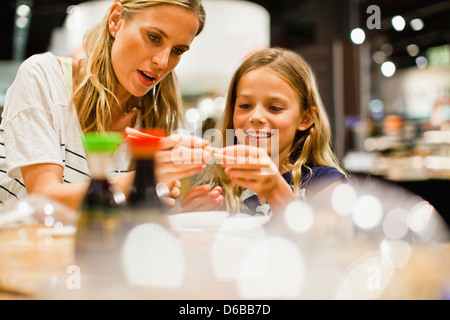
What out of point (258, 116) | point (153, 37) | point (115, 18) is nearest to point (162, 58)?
point (153, 37)

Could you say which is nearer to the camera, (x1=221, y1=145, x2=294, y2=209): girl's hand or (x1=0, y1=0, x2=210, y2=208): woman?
(x1=221, y1=145, x2=294, y2=209): girl's hand

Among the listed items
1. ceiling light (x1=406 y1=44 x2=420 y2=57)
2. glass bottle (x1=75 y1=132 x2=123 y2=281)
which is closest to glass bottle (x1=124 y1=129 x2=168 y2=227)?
glass bottle (x1=75 y1=132 x2=123 y2=281)

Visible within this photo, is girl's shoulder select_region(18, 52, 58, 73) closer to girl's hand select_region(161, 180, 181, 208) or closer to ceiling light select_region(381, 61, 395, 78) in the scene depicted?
girl's hand select_region(161, 180, 181, 208)

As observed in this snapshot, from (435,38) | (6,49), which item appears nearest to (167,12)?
(6,49)

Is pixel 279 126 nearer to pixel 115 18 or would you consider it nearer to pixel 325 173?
pixel 325 173

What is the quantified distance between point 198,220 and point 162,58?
52cm

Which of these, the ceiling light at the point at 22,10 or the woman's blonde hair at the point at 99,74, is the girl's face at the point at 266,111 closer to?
the woman's blonde hair at the point at 99,74

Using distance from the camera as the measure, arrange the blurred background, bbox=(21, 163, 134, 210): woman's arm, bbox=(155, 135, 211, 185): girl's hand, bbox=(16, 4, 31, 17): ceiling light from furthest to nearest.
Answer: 1. bbox=(16, 4, 31, 17): ceiling light
2. the blurred background
3. bbox=(21, 163, 134, 210): woman's arm
4. bbox=(155, 135, 211, 185): girl's hand

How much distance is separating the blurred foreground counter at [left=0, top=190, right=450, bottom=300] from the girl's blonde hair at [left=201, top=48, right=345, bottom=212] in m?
0.68

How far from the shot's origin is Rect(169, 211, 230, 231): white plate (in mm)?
996

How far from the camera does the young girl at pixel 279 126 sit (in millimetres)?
1494

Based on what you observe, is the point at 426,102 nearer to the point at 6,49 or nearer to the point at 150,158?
the point at 6,49

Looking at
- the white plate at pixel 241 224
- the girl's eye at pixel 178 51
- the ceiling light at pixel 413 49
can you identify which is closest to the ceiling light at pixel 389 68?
the girl's eye at pixel 178 51

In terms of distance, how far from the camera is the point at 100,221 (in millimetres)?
752
